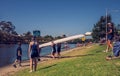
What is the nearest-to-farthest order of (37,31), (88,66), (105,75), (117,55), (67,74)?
(105,75) → (67,74) → (88,66) → (117,55) → (37,31)

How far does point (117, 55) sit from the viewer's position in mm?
14422

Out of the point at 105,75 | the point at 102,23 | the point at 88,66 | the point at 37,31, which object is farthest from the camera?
the point at 102,23

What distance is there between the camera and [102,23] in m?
74.6

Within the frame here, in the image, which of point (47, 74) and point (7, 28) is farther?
point (7, 28)

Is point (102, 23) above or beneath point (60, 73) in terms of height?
above

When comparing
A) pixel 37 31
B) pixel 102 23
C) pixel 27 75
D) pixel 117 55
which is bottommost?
pixel 27 75

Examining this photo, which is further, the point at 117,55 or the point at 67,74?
the point at 117,55

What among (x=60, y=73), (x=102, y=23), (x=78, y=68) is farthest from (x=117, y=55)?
(x=102, y=23)

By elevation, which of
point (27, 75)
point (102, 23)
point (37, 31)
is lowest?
point (27, 75)

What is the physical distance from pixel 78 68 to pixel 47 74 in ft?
5.47

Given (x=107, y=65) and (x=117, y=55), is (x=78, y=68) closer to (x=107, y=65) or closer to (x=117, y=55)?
(x=107, y=65)

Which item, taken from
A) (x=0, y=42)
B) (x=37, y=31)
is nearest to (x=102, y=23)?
(x=37, y=31)

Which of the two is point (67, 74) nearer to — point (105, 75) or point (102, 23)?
point (105, 75)

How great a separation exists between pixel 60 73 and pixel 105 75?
8.95 ft
